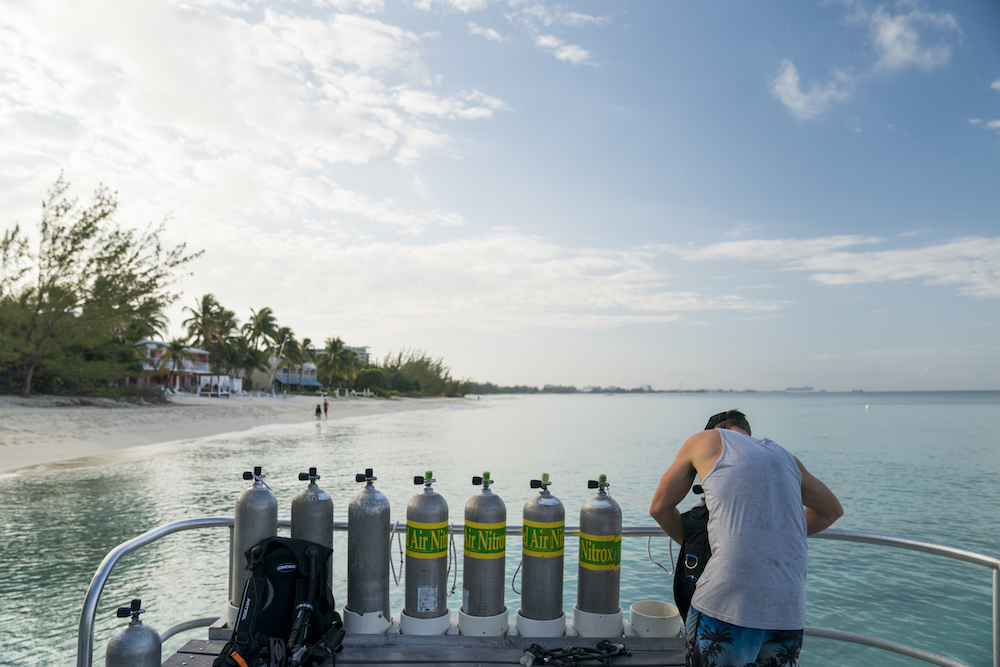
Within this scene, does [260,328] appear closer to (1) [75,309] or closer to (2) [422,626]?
(1) [75,309]

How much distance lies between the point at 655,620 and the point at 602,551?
501 millimetres

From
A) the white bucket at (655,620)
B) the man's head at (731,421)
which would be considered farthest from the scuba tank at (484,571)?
the man's head at (731,421)

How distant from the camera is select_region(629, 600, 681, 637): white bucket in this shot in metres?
3.62

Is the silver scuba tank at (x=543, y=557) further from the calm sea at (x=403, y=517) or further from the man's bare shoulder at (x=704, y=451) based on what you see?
the calm sea at (x=403, y=517)

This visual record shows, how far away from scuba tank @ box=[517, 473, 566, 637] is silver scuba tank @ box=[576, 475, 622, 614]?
16cm

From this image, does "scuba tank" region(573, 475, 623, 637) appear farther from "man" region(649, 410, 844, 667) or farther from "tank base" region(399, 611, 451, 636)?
"man" region(649, 410, 844, 667)

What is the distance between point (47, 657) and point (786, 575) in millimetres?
7697

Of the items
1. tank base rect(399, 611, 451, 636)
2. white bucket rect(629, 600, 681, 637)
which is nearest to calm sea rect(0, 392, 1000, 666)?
tank base rect(399, 611, 451, 636)

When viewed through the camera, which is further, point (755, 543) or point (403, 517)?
point (403, 517)

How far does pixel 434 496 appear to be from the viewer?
12.5 ft

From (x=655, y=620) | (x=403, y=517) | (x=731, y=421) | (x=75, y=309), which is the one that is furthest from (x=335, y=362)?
(x=731, y=421)

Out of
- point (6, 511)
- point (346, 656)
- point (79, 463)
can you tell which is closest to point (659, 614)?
point (346, 656)

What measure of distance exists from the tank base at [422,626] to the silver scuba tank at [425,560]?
0.08ft

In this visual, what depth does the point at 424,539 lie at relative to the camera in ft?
12.3
